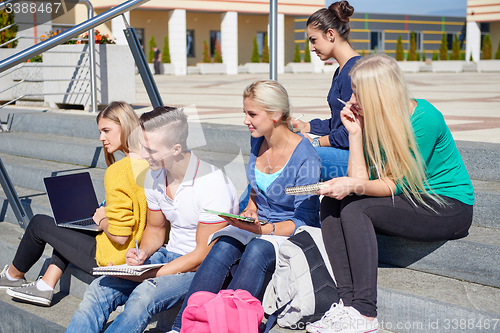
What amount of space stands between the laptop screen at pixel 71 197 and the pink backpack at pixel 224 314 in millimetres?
1247

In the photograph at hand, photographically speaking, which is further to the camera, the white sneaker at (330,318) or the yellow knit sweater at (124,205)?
the yellow knit sweater at (124,205)

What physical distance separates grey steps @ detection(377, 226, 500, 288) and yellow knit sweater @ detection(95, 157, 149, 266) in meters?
1.25

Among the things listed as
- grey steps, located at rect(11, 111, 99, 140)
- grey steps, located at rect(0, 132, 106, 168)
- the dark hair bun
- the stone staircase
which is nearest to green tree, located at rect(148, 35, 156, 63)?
grey steps, located at rect(11, 111, 99, 140)

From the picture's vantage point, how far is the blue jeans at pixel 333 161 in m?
2.77

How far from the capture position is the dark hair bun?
2.90 metres

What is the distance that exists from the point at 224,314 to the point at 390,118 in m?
1.08

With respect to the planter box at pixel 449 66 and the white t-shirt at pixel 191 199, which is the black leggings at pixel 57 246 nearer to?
the white t-shirt at pixel 191 199

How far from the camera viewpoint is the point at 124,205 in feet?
8.83

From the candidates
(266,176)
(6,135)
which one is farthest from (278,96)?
(6,135)

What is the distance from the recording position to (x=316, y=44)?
9.79 feet

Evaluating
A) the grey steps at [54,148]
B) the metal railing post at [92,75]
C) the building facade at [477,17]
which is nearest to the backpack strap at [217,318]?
the grey steps at [54,148]

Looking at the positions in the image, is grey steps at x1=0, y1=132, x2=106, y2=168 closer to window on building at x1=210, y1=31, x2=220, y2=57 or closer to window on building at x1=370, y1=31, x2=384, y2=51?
window on building at x1=210, y1=31, x2=220, y2=57

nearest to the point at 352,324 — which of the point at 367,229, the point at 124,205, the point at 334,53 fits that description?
the point at 367,229

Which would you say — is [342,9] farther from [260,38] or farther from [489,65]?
[260,38]
